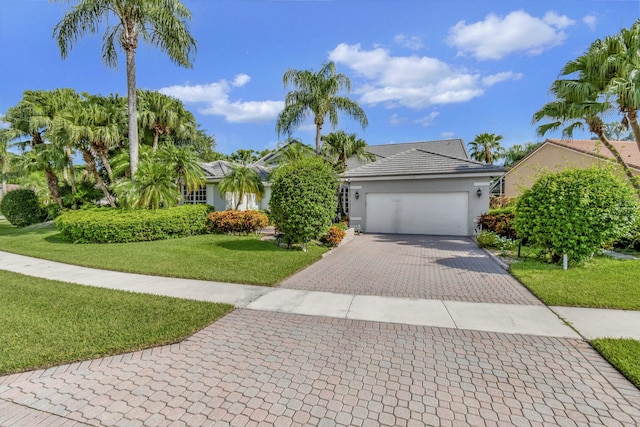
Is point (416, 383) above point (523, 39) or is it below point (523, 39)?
below

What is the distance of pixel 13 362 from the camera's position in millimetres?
3348

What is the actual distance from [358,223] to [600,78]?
38.1ft

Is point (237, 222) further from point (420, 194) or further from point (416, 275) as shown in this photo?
point (420, 194)

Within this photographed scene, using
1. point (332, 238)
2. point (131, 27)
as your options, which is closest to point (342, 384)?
point (332, 238)

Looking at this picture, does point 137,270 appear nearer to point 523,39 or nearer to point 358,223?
point 358,223

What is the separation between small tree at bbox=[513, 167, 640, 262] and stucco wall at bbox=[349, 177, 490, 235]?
6457mm

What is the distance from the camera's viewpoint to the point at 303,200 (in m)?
9.54

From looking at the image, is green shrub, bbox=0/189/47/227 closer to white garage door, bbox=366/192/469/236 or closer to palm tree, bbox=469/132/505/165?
white garage door, bbox=366/192/469/236

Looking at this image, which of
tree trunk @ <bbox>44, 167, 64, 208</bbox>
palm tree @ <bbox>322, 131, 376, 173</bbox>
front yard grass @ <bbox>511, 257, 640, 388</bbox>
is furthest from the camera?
tree trunk @ <bbox>44, 167, 64, 208</bbox>

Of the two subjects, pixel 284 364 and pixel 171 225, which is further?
pixel 171 225

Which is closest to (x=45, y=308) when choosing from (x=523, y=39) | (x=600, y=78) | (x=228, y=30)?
(x=228, y=30)

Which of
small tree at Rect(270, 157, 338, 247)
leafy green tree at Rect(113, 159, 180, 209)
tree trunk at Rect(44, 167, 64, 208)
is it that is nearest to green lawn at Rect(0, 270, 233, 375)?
small tree at Rect(270, 157, 338, 247)

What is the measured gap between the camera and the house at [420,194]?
14.5m

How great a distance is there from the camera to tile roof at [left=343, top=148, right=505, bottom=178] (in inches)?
568
